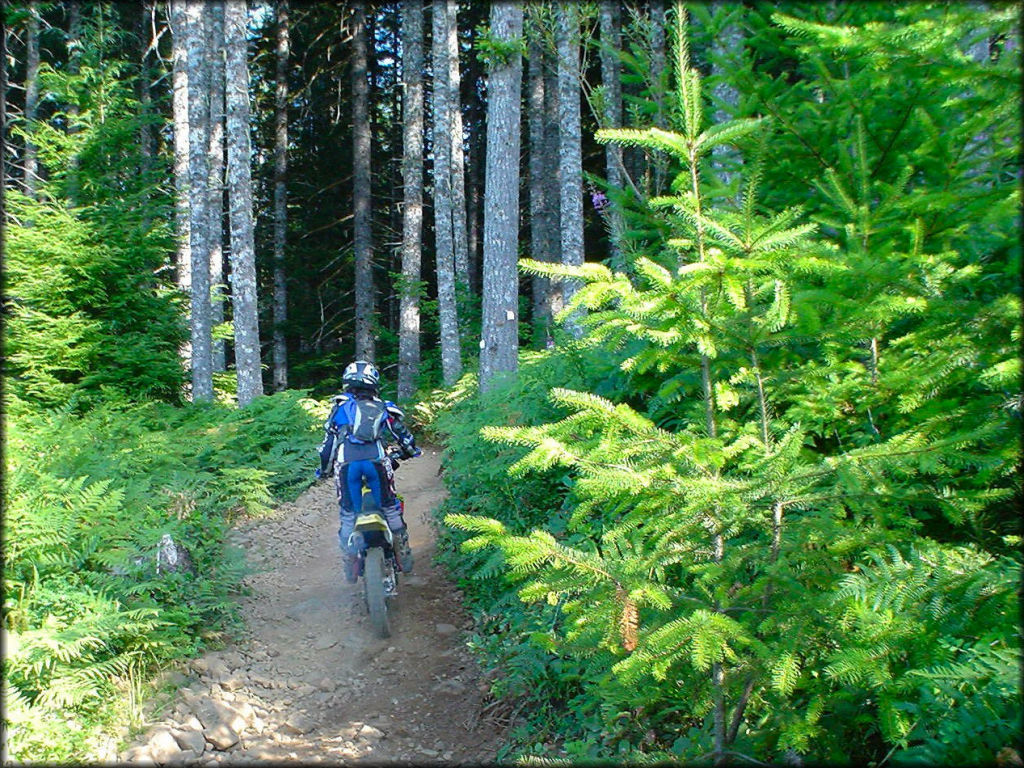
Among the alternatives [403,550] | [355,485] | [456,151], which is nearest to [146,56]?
[456,151]

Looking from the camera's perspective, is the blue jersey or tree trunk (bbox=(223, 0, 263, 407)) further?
tree trunk (bbox=(223, 0, 263, 407))

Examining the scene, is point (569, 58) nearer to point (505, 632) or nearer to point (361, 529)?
point (361, 529)

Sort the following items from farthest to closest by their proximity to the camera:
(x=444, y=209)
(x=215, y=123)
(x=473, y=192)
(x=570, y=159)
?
1. (x=473, y=192)
2. (x=215, y=123)
3. (x=444, y=209)
4. (x=570, y=159)

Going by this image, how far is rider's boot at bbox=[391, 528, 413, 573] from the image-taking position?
24.2 ft

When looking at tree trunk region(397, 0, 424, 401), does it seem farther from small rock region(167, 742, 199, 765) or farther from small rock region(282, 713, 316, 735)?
small rock region(167, 742, 199, 765)

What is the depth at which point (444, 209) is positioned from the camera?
59.6ft

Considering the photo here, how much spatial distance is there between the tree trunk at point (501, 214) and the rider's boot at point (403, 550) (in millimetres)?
4310

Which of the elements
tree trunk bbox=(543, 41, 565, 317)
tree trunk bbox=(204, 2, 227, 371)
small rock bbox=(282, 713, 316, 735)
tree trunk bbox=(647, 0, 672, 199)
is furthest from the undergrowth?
tree trunk bbox=(543, 41, 565, 317)

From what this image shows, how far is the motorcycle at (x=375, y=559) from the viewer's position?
6.45 meters

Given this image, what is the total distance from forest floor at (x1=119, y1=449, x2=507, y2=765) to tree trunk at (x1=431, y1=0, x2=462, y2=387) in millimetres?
9749

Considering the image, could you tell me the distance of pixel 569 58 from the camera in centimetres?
1130

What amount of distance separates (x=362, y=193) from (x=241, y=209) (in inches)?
341

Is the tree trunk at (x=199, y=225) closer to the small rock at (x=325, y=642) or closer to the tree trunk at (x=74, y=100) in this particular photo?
the tree trunk at (x=74, y=100)

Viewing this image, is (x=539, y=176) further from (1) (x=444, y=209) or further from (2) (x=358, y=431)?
(2) (x=358, y=431)
